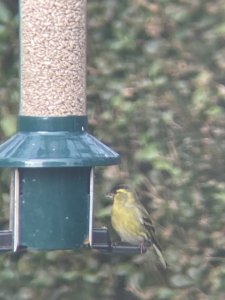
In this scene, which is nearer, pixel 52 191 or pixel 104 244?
pixel 52 191

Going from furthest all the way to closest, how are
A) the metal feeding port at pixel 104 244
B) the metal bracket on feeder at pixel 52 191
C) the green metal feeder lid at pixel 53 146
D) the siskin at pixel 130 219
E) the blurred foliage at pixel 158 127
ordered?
the blurred foliage at pixel 158 127 → the siskin at pixel 130 219 → the metal feeding port at pixel 104 244 → the metal bracket on feeder at pixel 52 191 → the green metal feeder lid at pixel 53 146

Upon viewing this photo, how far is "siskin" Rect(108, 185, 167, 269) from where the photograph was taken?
15.2ft

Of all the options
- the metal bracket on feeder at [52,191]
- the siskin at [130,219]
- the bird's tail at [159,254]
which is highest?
the metal bracket on feeder at [52,191]

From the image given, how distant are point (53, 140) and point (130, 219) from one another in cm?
99

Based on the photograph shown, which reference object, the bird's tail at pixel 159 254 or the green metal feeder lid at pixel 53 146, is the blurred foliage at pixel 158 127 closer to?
the bird's tail at pixel 159 254

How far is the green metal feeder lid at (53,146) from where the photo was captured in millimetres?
3668

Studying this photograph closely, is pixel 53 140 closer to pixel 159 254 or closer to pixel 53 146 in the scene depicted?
pixel 53 146

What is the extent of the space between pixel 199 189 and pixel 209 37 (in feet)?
1.94

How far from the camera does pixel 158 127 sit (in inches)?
191

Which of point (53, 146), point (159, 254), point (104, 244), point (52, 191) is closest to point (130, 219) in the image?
point (159, 254)

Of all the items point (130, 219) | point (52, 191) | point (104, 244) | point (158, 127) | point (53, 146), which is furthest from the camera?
point (158, 127)

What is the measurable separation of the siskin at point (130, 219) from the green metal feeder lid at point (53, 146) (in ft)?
2.48

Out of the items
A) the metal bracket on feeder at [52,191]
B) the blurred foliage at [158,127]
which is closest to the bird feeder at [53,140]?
the metal bracket on feeder at [52,191]

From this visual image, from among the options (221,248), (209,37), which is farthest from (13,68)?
(221,248)
